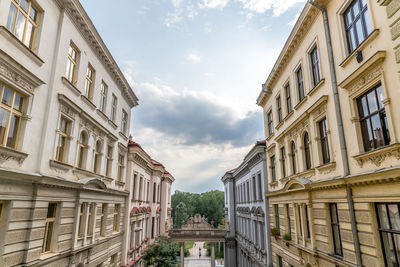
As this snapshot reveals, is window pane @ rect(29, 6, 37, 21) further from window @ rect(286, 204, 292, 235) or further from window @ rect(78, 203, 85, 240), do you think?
window @ rect(286, 204, 292, 235)

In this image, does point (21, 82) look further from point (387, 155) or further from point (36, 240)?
point (387, 155)

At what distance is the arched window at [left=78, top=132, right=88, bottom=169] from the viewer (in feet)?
43.8

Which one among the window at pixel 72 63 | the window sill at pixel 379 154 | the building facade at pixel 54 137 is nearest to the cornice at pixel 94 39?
the building facade at pixel 54 137

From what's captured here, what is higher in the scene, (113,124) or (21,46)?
(113,124)

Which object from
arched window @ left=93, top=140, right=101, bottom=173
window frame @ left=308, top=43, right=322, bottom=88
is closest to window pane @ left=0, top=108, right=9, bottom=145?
arched window @ left=93, top=140, right=101, bottom=173

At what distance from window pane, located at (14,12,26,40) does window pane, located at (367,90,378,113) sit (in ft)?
38.9

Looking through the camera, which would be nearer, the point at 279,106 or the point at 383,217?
the point at 383,217

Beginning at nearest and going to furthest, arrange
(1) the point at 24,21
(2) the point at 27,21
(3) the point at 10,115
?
(3) the point at 10,115 → (1) the point at 24,21 → (2) the point at 27,21

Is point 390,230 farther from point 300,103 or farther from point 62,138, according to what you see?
point 62,138

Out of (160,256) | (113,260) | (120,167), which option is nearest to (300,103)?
(120,167)

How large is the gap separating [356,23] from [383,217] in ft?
21.9

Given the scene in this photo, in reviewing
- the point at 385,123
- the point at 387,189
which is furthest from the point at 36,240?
the point at 385,123

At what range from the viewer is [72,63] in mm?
12500

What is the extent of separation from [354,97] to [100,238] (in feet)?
49.8
